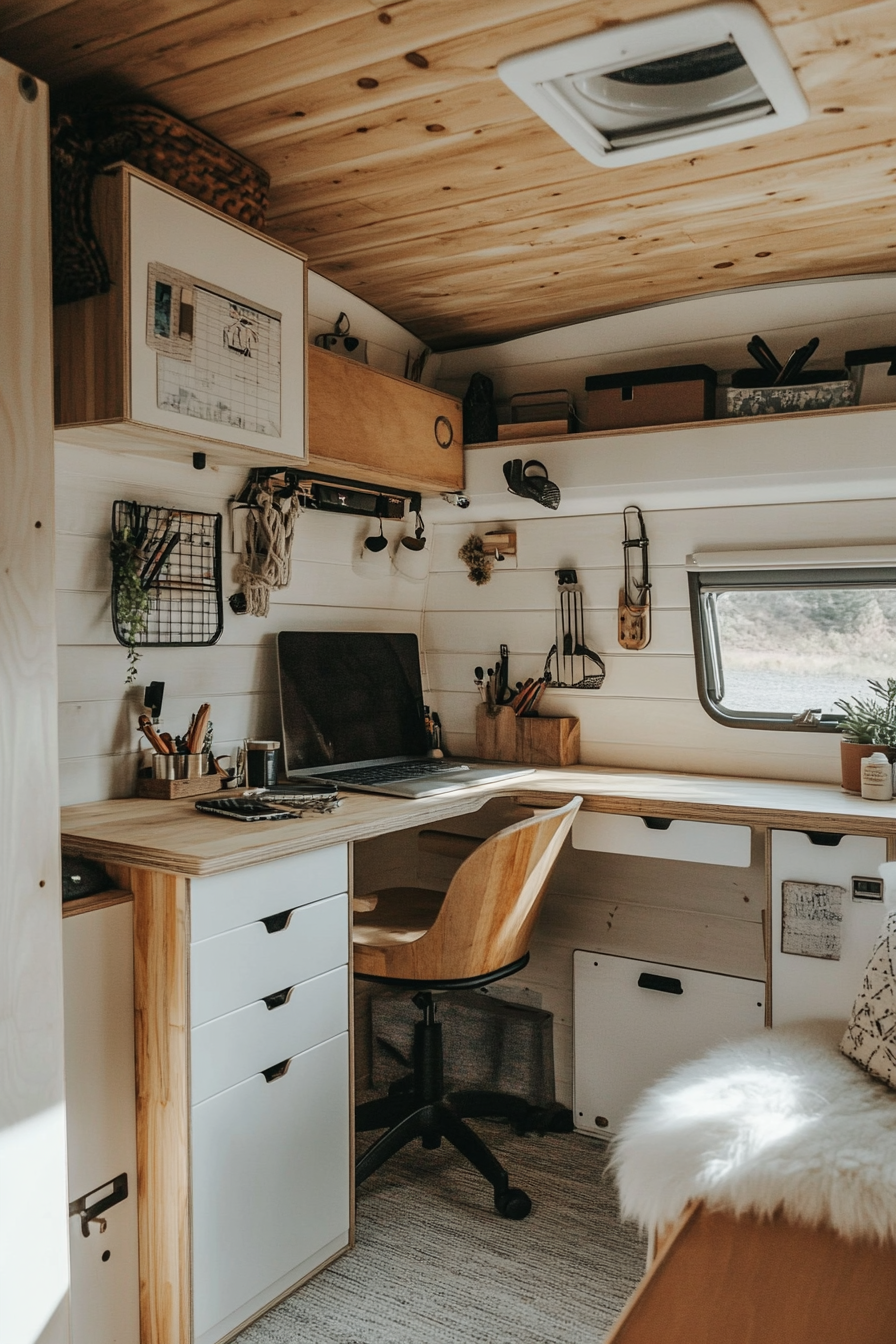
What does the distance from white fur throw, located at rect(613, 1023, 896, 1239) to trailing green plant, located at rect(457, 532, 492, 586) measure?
189 cm

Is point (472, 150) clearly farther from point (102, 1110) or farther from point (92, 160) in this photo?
point (102, 1110)

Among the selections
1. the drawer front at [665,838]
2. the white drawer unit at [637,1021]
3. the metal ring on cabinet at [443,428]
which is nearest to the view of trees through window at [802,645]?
the drawer front at [665,838]

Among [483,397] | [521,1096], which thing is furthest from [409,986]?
[483,397]

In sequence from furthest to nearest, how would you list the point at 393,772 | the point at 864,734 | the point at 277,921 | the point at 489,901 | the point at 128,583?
the point at 393,772 → the point at 864,734 → the point at 128,583 → the point at 489,901 → the point at 277,921

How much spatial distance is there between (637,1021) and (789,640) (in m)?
1.17

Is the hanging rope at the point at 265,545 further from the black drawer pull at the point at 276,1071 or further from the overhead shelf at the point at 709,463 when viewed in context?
the black drawer pull at the point at 276,1071

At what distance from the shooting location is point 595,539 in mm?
3189

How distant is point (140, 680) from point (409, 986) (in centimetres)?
97

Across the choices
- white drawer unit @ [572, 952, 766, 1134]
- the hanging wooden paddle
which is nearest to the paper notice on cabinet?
white drawer unit @ [572, 952, 766, 1134]

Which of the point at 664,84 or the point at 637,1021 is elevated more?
the point at 664,84

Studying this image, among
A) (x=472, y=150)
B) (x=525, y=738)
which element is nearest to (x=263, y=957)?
(x=525, y=738)

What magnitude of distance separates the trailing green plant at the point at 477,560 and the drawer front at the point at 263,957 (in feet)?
4.77

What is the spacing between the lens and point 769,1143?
1.47 meters

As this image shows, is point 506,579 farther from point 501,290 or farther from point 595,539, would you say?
point 501,290
